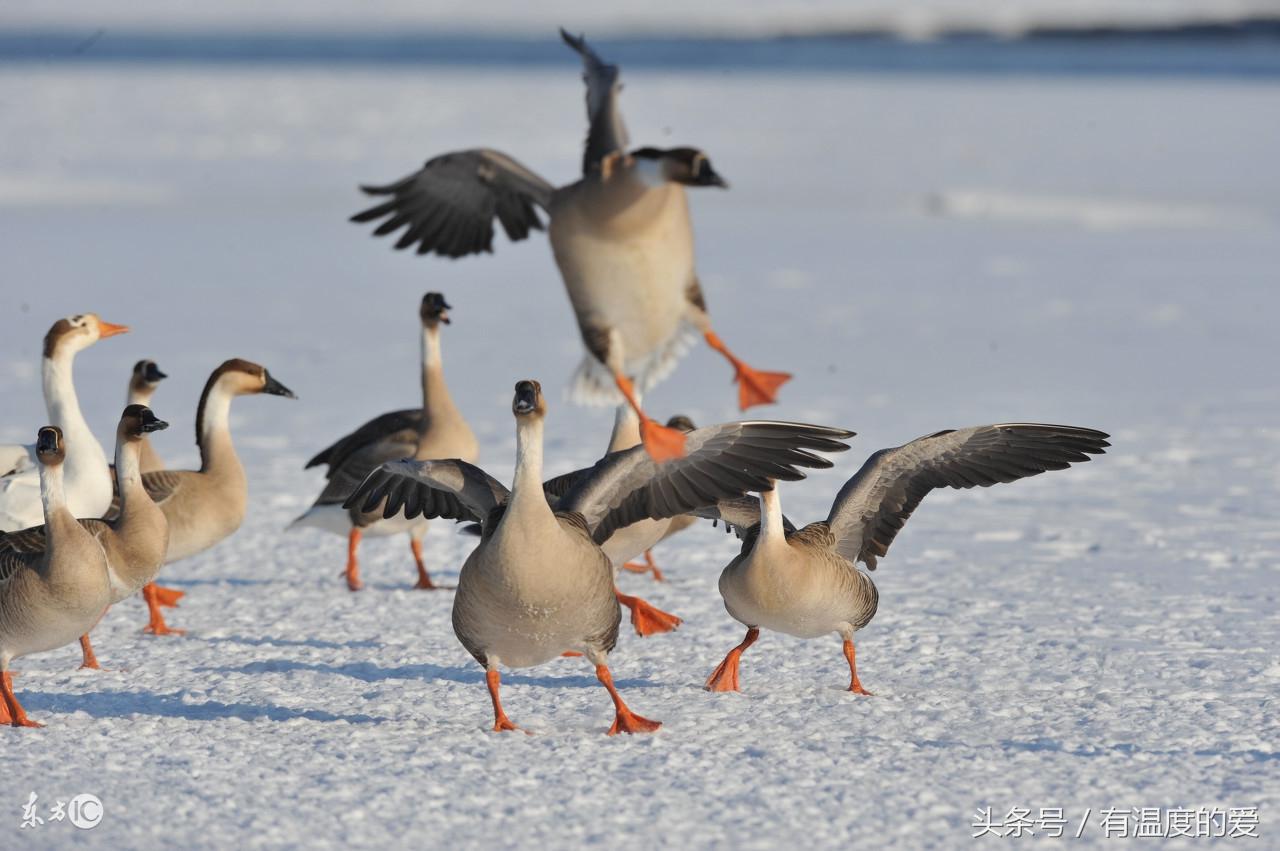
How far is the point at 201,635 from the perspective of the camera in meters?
5.93

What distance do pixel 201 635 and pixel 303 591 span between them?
755mm

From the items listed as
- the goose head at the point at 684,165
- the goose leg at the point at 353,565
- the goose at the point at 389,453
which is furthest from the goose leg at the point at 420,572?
the goose head at the point at 684,165

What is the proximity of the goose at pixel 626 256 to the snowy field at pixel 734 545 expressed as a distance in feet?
3.02

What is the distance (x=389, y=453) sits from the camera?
6.80 meters

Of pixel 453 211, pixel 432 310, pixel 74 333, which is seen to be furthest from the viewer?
pixel 453 211

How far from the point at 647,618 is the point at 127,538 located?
1837 millimetres

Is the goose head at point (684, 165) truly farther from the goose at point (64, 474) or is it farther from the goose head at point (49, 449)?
the goose at point (64, 474)

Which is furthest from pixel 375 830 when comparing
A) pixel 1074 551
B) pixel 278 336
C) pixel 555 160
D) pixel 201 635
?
pixel 555 160

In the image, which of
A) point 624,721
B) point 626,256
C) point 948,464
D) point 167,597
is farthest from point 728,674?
point 167,597

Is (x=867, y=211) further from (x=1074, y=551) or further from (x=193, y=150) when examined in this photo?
(x=1074, y=551)

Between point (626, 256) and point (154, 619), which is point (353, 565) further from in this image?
point (626, 256)

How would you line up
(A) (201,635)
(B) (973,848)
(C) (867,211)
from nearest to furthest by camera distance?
1. (B) (973,848)
2. (A) (201,635)
3. (C) (867,211)

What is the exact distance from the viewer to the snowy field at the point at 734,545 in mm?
4219

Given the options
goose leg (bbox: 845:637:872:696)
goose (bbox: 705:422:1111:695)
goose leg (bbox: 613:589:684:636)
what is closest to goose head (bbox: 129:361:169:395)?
goose leg (bbox: 613:589:684:636)
